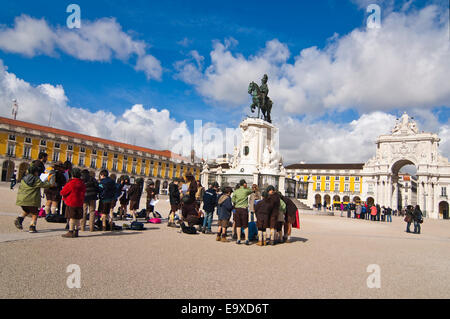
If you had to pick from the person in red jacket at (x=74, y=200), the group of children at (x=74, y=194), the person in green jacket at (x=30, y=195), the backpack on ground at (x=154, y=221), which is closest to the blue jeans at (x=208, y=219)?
the backpack on ground at (x=154, y=221)

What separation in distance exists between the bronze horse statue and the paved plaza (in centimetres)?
1946

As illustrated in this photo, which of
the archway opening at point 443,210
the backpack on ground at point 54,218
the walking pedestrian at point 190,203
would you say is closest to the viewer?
the backpack on ground at point 54,218

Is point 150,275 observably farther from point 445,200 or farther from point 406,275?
point 445,200

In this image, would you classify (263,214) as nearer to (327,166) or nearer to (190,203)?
(190,203)

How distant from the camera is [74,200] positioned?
7.04 meters

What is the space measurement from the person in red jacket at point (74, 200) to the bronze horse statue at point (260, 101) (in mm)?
20447

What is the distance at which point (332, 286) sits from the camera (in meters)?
4.49

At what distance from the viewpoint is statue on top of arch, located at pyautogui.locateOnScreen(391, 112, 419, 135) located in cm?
6506

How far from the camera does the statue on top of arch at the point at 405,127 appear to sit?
65.1 m

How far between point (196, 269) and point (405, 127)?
7204 cm

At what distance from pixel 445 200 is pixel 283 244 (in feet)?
→ 210

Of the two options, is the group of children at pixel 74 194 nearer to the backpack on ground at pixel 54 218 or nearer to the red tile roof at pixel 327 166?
the backpack on ground at pixel 54 218
